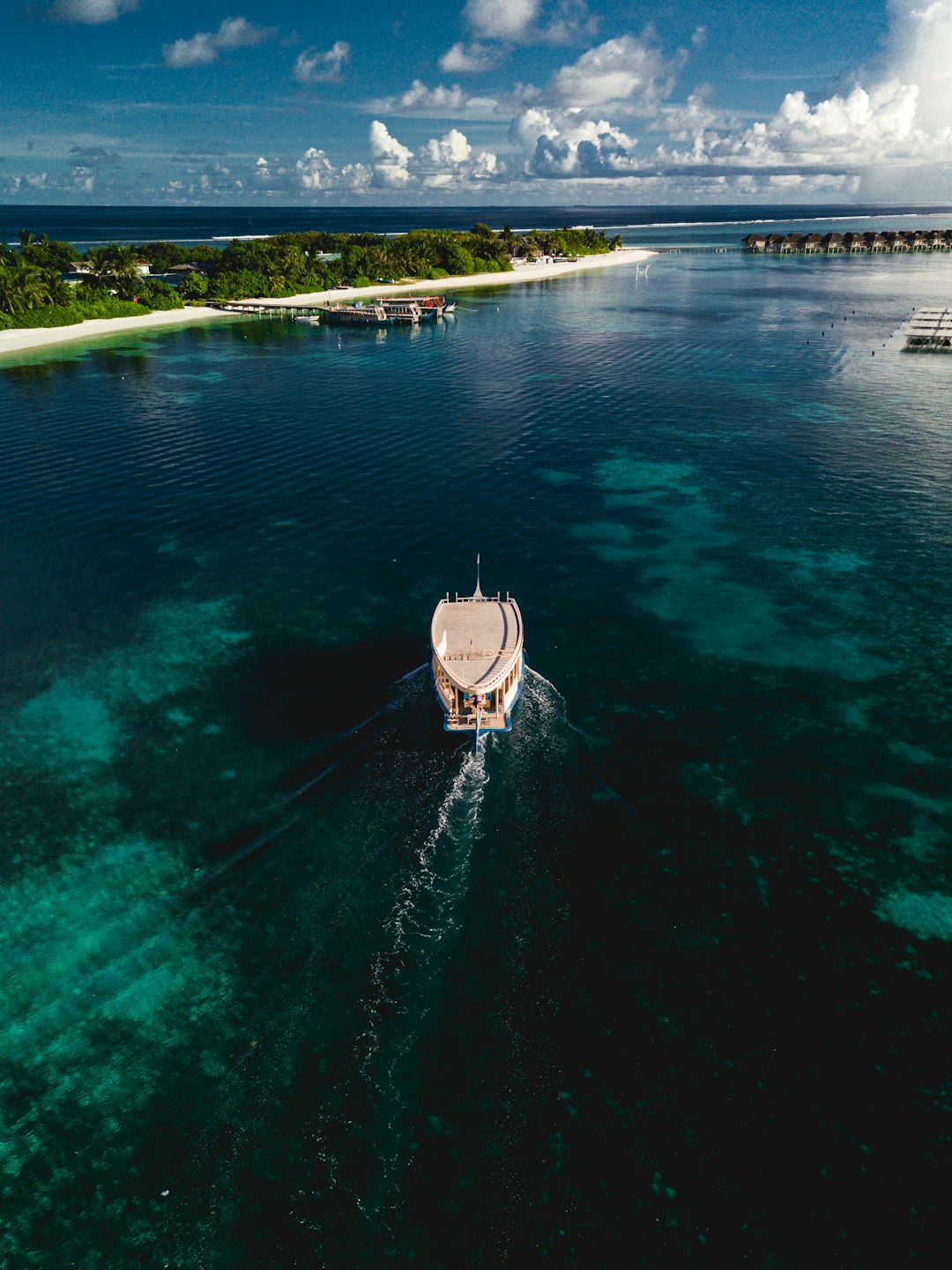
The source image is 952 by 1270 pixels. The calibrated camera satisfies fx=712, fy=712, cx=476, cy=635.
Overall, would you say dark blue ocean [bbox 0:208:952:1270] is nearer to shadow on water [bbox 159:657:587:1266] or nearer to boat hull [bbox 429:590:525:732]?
shadow on water [bbox 159:657:587:1266]

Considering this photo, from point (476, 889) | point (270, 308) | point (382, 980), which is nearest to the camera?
point (382, 980)

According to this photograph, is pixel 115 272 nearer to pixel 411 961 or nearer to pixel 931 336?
pixel 931 336

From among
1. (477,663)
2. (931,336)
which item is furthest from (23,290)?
(931,336)

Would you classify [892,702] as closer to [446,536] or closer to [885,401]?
[446,536]

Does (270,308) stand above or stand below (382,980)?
above

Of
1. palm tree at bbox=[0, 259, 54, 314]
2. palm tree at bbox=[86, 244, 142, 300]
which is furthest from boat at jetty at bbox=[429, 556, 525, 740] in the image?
palm tree at bbox=[86, 244, 142, 300]

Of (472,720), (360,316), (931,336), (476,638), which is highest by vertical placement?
(931,336)
